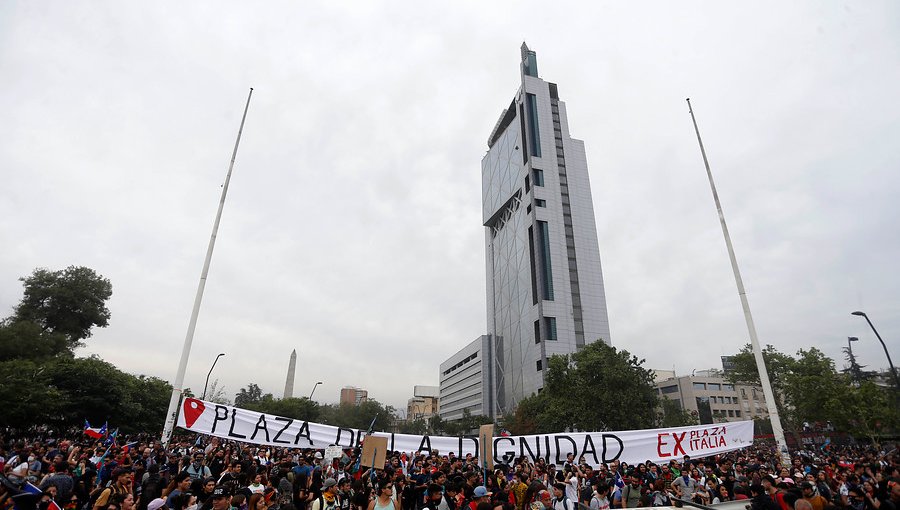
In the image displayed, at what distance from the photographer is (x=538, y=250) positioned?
9312 centimetres

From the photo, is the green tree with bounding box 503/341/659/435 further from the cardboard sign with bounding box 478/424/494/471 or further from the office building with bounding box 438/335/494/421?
the office building with bounding box 438/335/494/421

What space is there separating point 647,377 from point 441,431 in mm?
77053

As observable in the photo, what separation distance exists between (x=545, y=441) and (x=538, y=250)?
78.3 m

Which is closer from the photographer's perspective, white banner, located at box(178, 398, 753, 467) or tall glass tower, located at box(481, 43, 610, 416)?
white banner, located at box(178, 398, 753, 467)

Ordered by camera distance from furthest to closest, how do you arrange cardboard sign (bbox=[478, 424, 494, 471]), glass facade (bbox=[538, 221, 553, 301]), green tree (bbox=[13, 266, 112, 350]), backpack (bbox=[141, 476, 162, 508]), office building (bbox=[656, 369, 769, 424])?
office building (bbox=[656, 369, 769, 424]) → glass facade (bbox=[538, 221, 553, 301]) → green tree (bbox=[13, 266, 112, 350]) → cardboard sign (bbox=[478, 424, 494, 471]) → backpack (bbox=[141, 476, 162, 508])

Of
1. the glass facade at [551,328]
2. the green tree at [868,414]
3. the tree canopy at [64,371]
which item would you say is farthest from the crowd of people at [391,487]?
the glass facade at [551,328]

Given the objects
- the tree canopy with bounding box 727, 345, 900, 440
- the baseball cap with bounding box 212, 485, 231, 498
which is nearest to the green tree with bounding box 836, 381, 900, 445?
the tree canopy with bounding box 727, 345, 900, 440

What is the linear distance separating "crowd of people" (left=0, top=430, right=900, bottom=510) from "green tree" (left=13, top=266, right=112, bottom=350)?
41.5m

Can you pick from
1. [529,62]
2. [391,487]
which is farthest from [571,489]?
[529,62]

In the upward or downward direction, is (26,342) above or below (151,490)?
above

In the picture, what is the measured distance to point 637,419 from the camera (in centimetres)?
3769

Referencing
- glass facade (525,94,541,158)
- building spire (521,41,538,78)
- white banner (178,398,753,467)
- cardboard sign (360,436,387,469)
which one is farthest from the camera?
building spire (521,41,538,78)

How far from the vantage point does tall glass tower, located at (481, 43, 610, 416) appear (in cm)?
8900

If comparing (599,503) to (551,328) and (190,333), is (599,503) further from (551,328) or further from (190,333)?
(551,328)
